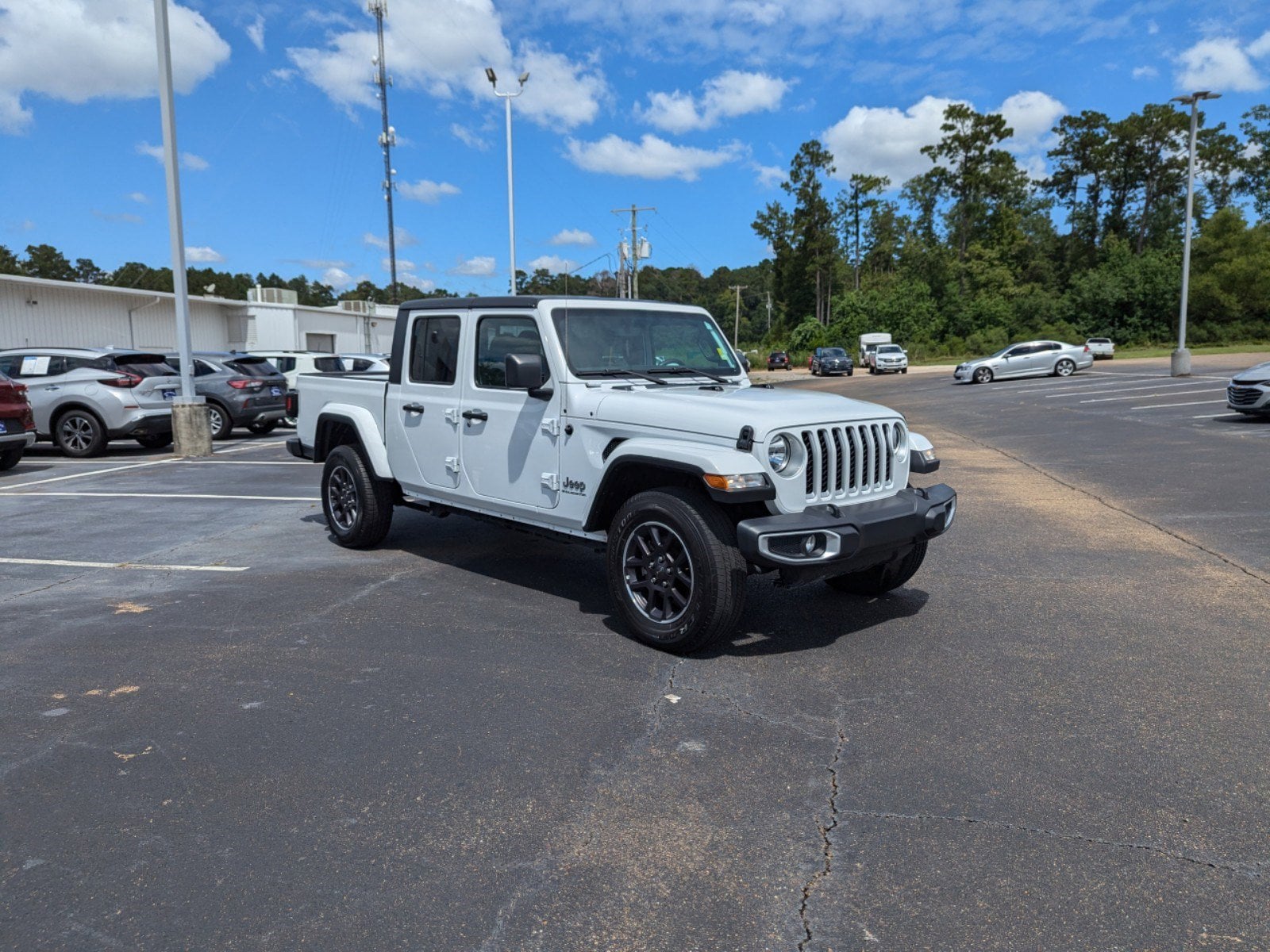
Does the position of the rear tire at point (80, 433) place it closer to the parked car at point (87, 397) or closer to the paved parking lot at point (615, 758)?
the parked car at point (87, 397)

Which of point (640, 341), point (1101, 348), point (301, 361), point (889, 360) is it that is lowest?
point (889, 360)

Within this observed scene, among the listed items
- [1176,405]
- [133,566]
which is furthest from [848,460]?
[1176,405]

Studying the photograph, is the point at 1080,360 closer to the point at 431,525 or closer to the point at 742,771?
the point at 431,525

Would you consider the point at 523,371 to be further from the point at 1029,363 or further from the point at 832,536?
the point at 1029,363

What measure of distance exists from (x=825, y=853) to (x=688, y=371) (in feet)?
12.1

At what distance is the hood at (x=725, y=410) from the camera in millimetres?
4844

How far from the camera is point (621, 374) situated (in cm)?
587

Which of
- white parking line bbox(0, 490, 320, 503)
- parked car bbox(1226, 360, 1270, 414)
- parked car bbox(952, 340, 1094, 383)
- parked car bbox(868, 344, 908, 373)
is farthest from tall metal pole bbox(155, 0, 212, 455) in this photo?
parked car bbox(868, 344, 908, 373)

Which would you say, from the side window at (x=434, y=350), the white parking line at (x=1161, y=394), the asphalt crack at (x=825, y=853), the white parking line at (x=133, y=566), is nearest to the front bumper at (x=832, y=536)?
the asphalt crack at (x=825, y=853)

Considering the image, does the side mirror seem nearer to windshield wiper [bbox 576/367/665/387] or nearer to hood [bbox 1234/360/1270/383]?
windshield wiper [bbox 576/367/665/387]

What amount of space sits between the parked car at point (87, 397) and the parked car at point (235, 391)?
1.60m

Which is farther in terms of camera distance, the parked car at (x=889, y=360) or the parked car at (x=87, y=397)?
the parked car at (x=889, y=360)

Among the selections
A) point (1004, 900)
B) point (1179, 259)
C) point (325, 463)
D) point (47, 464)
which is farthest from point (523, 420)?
point (1179, 259)

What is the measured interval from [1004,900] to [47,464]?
1459 centimetres
